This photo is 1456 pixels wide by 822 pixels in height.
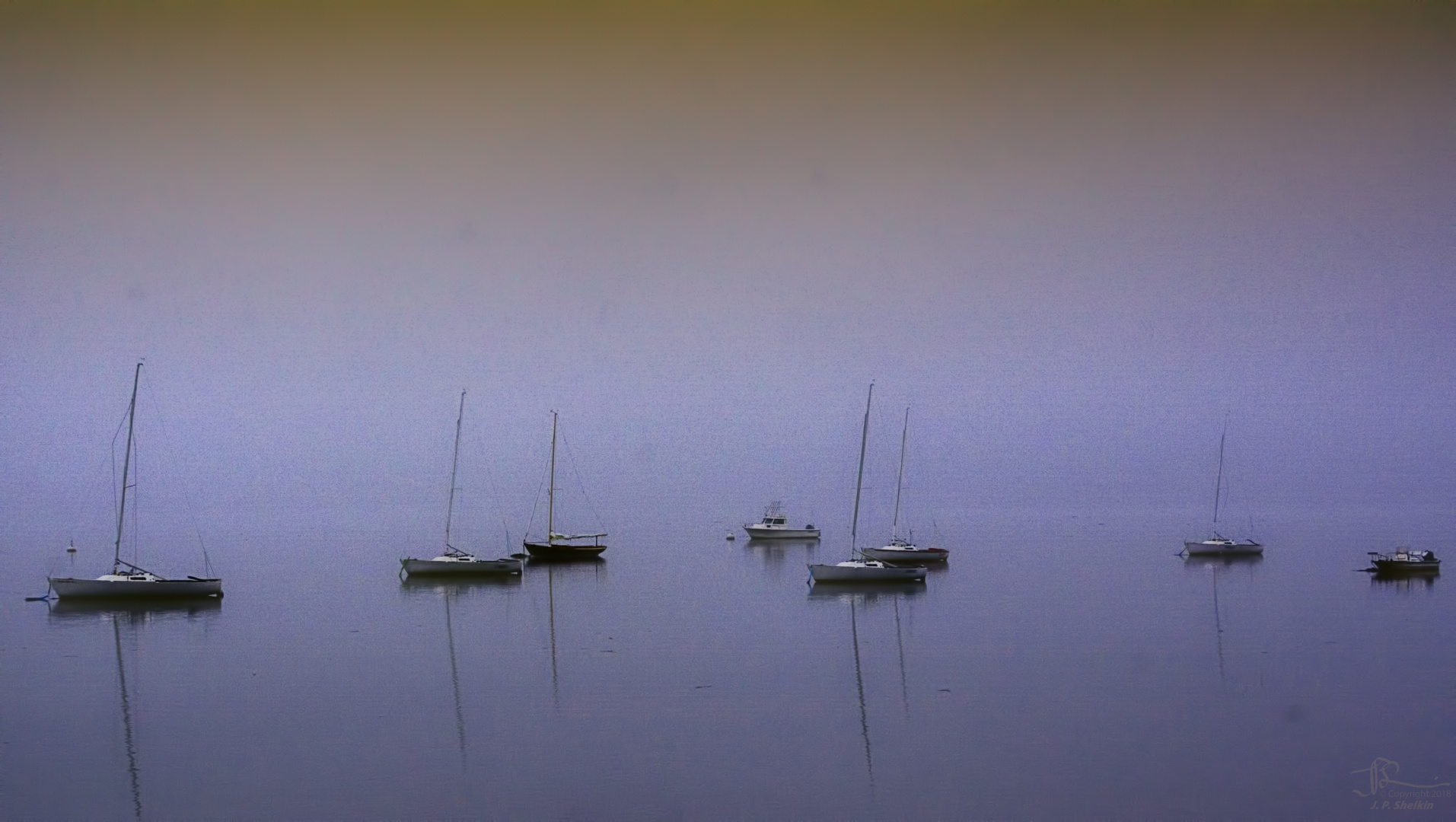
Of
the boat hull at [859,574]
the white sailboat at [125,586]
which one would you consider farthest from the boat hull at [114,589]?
the boat hull at [859,574]

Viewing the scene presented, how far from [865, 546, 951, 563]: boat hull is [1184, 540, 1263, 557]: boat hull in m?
16.0

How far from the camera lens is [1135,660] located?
36719mm

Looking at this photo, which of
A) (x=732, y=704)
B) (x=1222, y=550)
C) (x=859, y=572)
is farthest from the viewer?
(x=1222, y=550)

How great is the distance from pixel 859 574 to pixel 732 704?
27011mm

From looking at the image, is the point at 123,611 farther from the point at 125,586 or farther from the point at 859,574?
the point at 859,574

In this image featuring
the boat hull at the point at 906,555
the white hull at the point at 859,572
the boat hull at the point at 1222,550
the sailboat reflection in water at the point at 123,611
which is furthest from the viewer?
the boat hull at the point at 1222,550

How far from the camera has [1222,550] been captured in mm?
73812

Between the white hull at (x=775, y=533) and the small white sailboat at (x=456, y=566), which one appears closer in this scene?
the small white sailboat at (x=456, y=566)

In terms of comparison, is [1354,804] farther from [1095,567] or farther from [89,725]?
[1095,567]

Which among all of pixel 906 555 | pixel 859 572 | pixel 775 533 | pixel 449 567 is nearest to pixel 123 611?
pixel 449 567

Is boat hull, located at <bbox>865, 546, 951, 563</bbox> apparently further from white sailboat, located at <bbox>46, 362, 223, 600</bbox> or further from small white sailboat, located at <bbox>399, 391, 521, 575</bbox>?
white sailboat, located at <bbox>46, 362, 223, 600</bbox>

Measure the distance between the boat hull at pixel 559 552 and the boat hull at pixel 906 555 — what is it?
57.0 feet

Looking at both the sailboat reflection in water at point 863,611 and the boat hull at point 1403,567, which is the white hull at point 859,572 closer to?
the sailboat reflection in water at point 863,611

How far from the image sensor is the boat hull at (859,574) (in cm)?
5547
